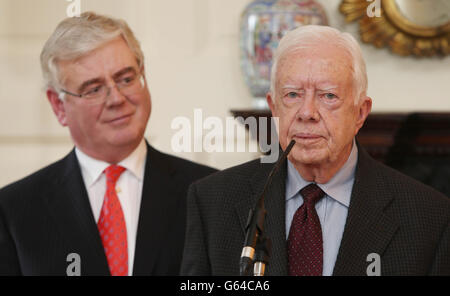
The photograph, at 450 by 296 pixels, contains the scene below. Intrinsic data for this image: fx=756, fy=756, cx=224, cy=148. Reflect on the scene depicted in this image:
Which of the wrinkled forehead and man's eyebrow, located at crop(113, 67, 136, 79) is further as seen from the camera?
man's eyebrow, located at crop(113, 67, 136, 79)

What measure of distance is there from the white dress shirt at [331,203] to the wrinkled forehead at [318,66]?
20 centimetres

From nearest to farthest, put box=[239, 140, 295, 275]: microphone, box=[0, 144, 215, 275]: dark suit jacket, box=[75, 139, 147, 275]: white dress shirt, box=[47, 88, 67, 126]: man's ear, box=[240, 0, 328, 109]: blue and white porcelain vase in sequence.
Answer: box=[239, 140, 295, 275]: microphone → box=[0, 144, 215, 275]: dark suit jacket → box=[75, 139, 147, 275]: white dress shirt → box=[47, 88, 67, 126]: man's ear → box=[240, 0, 328, 109]: blue and white porcelain vase

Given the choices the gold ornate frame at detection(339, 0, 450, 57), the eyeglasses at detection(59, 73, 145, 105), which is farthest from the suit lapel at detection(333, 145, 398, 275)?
the gold ornate frame at detection(339, 0, 450, 57)

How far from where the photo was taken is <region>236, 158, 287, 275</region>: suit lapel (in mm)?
1574

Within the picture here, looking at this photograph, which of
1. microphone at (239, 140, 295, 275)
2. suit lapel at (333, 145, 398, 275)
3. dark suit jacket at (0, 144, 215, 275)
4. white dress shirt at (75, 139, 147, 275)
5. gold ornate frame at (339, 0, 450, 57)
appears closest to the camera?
microphone at (239, 140, 295, 275)

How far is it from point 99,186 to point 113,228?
14 centimetres

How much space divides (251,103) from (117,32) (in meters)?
1.28

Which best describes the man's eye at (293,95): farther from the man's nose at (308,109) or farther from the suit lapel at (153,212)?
the suit lapel at (153,212)

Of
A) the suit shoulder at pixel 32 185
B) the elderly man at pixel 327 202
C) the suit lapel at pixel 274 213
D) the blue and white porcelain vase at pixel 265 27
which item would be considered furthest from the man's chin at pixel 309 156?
the blue and white porcelain vase at pixel 265 27

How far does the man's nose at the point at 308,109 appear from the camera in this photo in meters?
1.59

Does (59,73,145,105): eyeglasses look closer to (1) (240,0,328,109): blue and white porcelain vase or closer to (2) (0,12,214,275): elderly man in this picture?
(2) (0,12,214,275): elderly man

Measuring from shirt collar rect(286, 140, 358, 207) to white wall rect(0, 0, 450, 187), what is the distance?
161cm

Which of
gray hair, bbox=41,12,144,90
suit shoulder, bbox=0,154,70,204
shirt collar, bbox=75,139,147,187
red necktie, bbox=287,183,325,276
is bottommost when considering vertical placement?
red necktie, bbox=287,183,325,276
